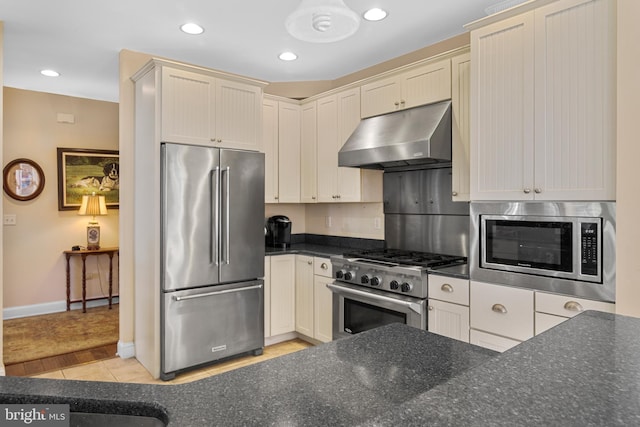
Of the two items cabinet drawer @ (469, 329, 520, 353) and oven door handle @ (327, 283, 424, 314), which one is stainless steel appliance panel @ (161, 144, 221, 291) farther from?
cabinet drawer @ (469, 329, 520, 353)

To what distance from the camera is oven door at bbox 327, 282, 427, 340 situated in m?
2.88

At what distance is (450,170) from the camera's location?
3.38 meters

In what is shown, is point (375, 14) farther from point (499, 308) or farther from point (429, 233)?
point (499, 308)

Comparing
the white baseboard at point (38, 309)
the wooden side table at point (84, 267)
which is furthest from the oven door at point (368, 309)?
the white baseboard at point (38, 309)

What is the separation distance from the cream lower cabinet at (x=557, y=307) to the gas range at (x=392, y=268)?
0.76m

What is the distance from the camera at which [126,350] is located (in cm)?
363

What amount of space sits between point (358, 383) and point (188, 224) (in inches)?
98.7

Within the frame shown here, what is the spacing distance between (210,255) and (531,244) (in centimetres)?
236

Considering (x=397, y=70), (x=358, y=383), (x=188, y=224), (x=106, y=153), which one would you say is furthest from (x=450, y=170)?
(x=106, y=153)

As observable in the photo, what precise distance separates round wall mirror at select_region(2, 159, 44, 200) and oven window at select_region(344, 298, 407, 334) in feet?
13.4

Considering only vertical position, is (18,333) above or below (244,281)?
below

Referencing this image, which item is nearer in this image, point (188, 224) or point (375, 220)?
point (188, 224)

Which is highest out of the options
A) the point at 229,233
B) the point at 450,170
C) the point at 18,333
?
the point at 450,170

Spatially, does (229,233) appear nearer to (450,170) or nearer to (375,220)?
(375,220)
